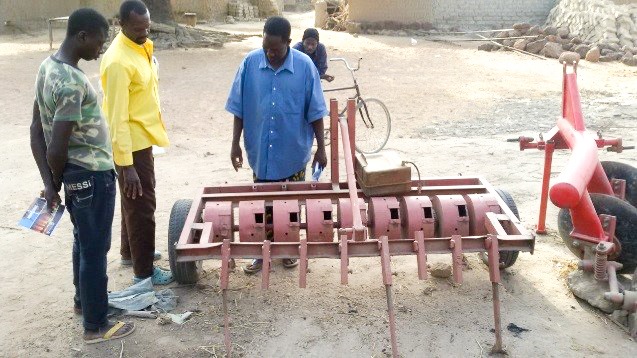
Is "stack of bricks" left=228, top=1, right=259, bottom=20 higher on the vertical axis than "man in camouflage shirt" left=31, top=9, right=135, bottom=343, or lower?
higher

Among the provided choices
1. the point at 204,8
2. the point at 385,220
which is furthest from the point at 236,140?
the point at 204,8

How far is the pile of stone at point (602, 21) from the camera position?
17.2 meters

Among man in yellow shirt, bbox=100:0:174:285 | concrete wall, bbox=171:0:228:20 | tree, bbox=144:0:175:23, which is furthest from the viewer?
concrete wall, bbox=171:0:228:20

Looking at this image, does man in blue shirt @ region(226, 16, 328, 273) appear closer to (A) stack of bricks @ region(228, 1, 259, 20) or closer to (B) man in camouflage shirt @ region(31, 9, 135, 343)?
(B) man in camouflage shirt @ region(31, 9, 135, 343)

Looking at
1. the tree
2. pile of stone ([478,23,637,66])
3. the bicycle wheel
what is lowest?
the bicycle wheel

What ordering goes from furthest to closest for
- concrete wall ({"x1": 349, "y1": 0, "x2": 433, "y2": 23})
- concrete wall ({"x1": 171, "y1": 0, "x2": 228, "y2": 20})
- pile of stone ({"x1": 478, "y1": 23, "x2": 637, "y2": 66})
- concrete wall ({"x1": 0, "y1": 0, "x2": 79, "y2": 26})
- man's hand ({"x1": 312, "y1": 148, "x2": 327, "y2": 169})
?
concrete wall ({"x1": 171, "y1": 0, "x2": 228, "y2": 20}) < concrete wall ({"x1": 349, "y1": 0, "x2": 433, "y2": 23}) < concrete wall ({"x1": 0, "y1": 0, "x2": 79, "y2": 26}) < pile of stone ({"x1": 478, "y1": 23, "x2": 637, "y2": 66}) < man's hand ({"x1": 312, "y1": 148, "x2": 327, "y2": 169})

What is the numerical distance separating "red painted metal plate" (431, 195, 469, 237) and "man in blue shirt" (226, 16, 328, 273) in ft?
3.24

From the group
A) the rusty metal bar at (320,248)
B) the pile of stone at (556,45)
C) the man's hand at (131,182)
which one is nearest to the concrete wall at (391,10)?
the pile of stone at (556,45)

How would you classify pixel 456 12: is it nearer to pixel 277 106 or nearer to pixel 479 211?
pixel 277 106

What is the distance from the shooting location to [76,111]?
3.20 meters

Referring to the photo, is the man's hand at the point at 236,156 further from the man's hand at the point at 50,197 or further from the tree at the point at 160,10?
the tree at the point at 160,10

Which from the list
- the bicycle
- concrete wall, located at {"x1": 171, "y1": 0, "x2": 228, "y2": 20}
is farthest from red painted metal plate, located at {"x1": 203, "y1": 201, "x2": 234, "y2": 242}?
concrete wall, located at {"x1": 171, "y1": 0, "x2": 228, "y2": 20}

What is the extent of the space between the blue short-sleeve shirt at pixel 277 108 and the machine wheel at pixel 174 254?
1.99 ft

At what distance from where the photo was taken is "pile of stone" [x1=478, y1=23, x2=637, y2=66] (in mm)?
15867
